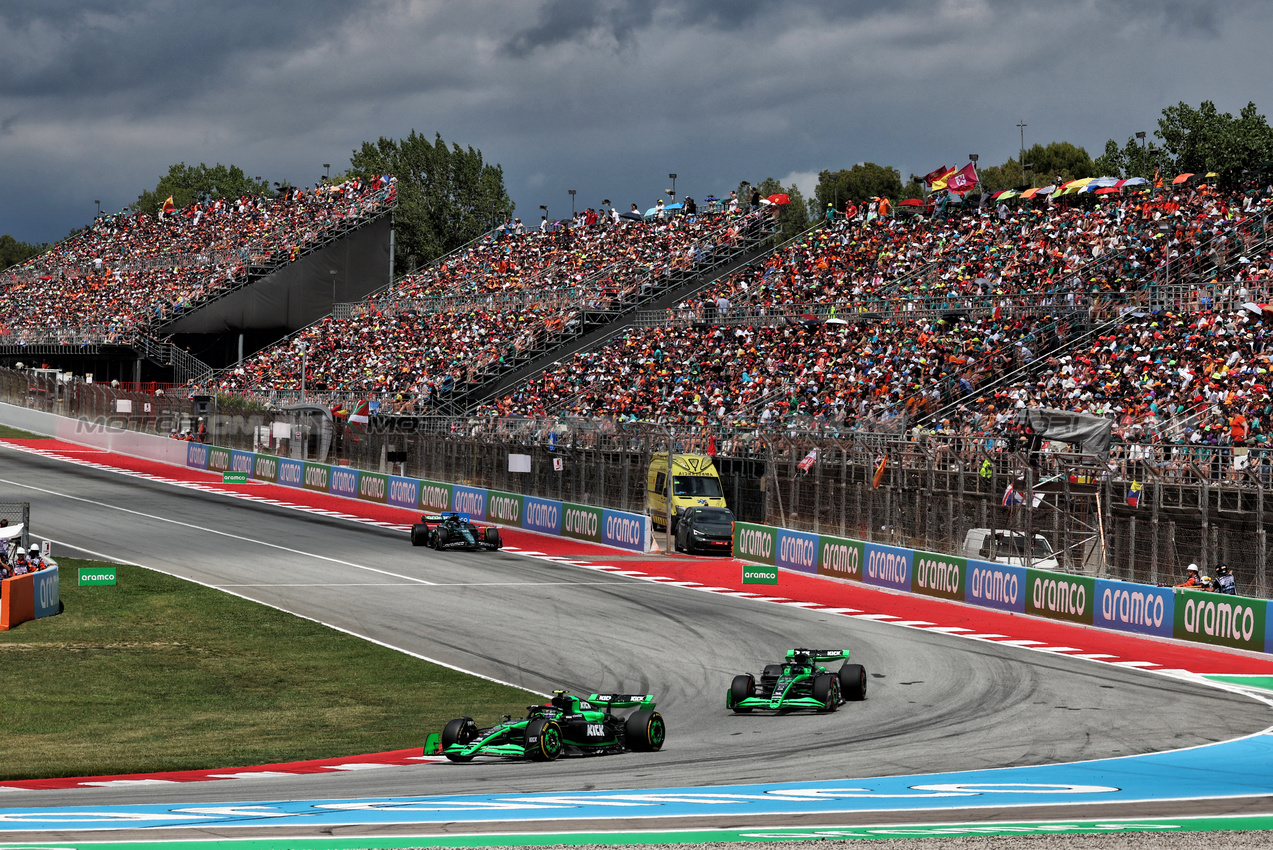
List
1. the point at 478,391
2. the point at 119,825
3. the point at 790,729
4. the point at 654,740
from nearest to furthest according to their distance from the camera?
the point at 119,825
the point at 654,740
the point at 790,729
the point at 478,391

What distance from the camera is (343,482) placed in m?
50.5

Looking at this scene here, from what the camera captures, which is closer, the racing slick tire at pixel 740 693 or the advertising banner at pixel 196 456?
the racing slick tire at pixel 740 693

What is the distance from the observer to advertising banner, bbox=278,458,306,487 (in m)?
52.8

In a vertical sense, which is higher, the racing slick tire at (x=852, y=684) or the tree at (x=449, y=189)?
the tree at (x=449, y=189)

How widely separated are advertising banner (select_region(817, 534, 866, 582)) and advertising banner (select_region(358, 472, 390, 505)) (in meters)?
19.8

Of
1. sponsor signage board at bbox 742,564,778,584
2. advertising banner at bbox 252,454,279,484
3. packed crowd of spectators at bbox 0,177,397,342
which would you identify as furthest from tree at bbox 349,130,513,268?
sponsor signage board at bbox 742,564,778,584

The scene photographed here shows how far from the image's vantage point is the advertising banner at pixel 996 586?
28016mm

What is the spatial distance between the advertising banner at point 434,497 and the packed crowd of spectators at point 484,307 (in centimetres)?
1165

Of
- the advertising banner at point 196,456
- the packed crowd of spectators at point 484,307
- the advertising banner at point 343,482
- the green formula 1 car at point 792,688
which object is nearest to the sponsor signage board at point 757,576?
the green formula 1 car at point 792,688

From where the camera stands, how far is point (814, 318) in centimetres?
5234

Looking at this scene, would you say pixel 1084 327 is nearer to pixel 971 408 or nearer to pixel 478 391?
pixel 971 408

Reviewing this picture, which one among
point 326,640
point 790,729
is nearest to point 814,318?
point 326,640

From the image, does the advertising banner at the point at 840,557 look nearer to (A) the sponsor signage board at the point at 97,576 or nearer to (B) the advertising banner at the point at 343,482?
(A) the sponsor signage board at the point at 97,576

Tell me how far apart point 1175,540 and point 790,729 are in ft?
38.6
